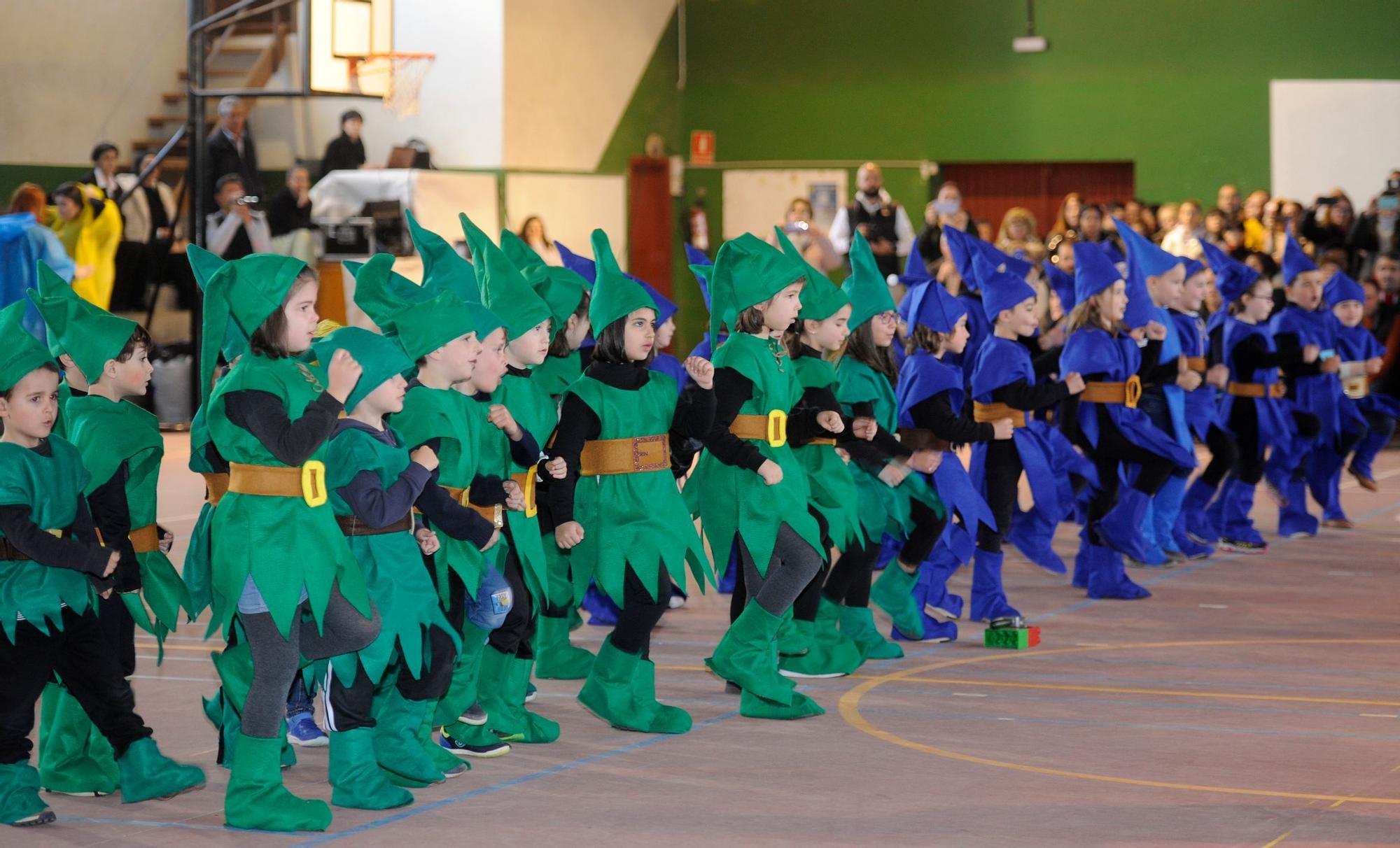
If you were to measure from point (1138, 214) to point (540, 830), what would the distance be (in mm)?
14708

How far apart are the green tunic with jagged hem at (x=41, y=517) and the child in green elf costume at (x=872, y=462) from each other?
3.15 metres

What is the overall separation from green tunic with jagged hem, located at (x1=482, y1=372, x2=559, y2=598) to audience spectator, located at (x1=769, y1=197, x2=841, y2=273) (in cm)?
677

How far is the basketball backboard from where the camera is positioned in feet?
55.2

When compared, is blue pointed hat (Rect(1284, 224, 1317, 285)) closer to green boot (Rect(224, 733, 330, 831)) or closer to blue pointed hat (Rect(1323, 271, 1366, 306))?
blue pointed hat (Rect(1323, 271, 1366, 306))

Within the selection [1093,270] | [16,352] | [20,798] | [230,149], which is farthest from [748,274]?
[230,149]

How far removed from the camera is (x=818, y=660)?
285 inches

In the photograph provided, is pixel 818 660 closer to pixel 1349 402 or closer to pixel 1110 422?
pixel 1110 422

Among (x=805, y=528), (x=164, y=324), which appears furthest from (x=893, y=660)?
(x=164, y=324)

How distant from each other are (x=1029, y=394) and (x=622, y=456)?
268 cm

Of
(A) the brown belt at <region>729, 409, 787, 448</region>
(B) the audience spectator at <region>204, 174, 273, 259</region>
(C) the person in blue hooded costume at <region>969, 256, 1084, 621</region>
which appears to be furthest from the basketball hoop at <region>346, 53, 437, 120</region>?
(A) the brown belt at <region>729, 409, 787, 448</region>

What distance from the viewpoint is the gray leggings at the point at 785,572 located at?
21.4 ft

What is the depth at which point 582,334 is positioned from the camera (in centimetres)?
749

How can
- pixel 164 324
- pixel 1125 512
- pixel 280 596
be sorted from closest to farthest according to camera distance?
pixel 280 596 < pixel 1125 512 < pixel 164 324

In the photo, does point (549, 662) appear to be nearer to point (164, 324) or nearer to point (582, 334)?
point (582, 334)
